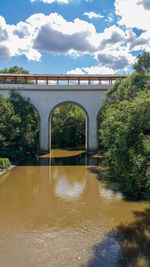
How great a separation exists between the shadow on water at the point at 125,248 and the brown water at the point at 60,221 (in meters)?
0.02

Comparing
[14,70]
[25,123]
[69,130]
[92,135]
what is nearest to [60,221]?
[25,123]

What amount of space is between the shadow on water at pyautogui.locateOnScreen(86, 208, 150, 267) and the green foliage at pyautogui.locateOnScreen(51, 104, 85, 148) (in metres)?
22.5

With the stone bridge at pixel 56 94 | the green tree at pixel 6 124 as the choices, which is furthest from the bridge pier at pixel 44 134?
the green tree at pixel 6 124

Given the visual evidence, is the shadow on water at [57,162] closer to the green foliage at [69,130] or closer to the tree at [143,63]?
the tree at [143,63]

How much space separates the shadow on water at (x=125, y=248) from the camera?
4.59 m

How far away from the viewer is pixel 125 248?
5094 mm

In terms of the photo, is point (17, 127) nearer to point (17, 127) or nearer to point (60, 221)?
point (17, 127)

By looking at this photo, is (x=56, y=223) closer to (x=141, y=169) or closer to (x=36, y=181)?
(x=141, y=169)

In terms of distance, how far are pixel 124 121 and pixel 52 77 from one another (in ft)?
52.8

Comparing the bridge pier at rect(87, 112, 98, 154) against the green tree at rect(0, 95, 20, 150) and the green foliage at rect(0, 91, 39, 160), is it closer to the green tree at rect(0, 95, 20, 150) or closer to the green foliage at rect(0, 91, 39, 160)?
the green foliage at rect(0, 91, 39, 160)

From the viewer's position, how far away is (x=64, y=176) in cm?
1249

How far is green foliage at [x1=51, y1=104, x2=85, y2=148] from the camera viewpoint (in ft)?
93.8

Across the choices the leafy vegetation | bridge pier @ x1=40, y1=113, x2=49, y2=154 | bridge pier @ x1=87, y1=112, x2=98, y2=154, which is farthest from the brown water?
bridge pier @ x1=87, y1=112, x2=98, y2=154

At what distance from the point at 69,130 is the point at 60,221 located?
2245 centimetres
